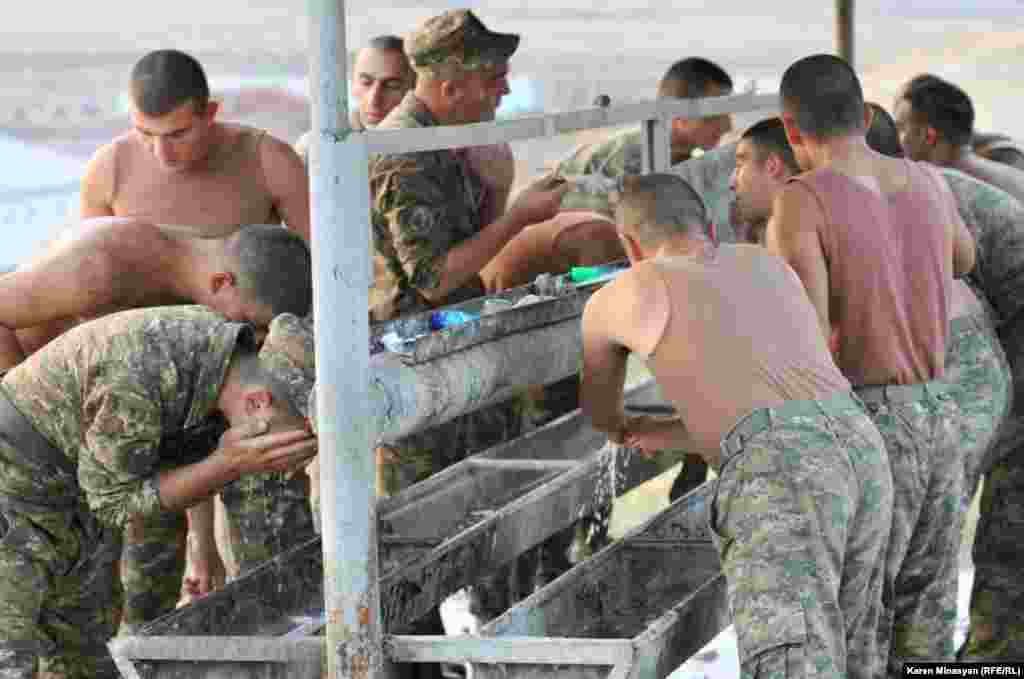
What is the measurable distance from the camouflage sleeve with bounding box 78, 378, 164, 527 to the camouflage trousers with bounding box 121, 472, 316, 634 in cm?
70

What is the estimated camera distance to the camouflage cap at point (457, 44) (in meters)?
5.48

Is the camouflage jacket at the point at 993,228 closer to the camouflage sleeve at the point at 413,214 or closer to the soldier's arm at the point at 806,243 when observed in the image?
the soldier's arm at the point at 806,243

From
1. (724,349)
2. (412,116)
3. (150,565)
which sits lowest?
(150,565)

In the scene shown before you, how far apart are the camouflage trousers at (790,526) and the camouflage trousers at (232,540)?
1436 millimetres

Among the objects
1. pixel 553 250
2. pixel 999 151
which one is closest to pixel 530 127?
pixel 553 250

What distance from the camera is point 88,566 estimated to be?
4531mm

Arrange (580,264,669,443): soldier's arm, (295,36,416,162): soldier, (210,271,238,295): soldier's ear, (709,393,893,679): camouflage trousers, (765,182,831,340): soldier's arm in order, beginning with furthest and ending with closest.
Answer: (295,36,416,162): soldier → (210,271,238,295): soldier's ear → (765,182,831,340): soldier's arm → (580,264,669,443): soldier's arm → (709,393,893,679): camouflage trousers

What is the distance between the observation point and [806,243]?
4215mm

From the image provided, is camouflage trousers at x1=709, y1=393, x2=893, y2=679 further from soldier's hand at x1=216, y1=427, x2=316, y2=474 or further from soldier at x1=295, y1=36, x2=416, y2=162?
soldier at x1=295, y1=36, x2=416, y2=162

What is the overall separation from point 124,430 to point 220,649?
2.02 ft

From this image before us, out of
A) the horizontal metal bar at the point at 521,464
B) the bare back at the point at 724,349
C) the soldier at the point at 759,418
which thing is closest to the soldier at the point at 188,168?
the horizontal metal bar at the point at 521,464

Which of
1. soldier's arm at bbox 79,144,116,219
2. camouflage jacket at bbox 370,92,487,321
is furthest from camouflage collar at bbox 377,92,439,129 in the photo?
soldier's arm at bbox 79,144,116,219

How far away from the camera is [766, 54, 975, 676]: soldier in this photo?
13.9ft

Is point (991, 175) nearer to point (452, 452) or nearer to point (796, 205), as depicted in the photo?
point (796, 205)
